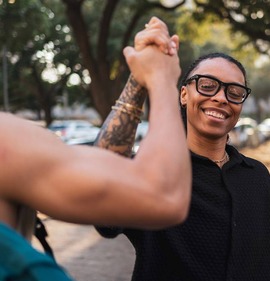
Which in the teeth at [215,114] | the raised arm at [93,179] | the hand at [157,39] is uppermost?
the hand at [157,39]

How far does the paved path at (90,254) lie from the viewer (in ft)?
19.3

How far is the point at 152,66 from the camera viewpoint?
Result: 1.33 m

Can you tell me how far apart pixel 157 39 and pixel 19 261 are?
611 mm

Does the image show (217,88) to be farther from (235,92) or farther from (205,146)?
(205,146)

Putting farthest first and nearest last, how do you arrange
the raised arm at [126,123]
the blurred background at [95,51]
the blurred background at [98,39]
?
the blurred background at [98,39] < the blurred background at [95,51] < the raised arm at [126,123]

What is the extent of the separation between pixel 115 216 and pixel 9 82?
37.2 metres

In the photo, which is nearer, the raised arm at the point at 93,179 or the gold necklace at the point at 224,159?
the raised arm at the point at 93,179

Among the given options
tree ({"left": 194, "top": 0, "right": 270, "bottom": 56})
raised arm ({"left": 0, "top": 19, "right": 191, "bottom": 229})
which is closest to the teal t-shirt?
raised arm ({"left": 0, "top": 19, "right": 191, "bottom": 229})

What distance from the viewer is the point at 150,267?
197cm

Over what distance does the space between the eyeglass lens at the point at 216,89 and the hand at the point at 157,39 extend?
779 mm

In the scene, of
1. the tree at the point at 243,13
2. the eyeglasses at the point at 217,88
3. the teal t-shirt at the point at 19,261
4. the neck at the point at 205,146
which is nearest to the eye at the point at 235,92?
the eyeglasses at the point at 217,88

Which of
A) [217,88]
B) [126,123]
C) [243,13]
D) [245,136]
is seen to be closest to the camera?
[126,123]

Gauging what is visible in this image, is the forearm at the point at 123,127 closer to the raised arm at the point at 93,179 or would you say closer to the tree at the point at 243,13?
the raised arm at the point at 93,179

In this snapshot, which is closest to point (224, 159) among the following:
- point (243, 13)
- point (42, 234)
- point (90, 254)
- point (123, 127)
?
point (123, 127)
